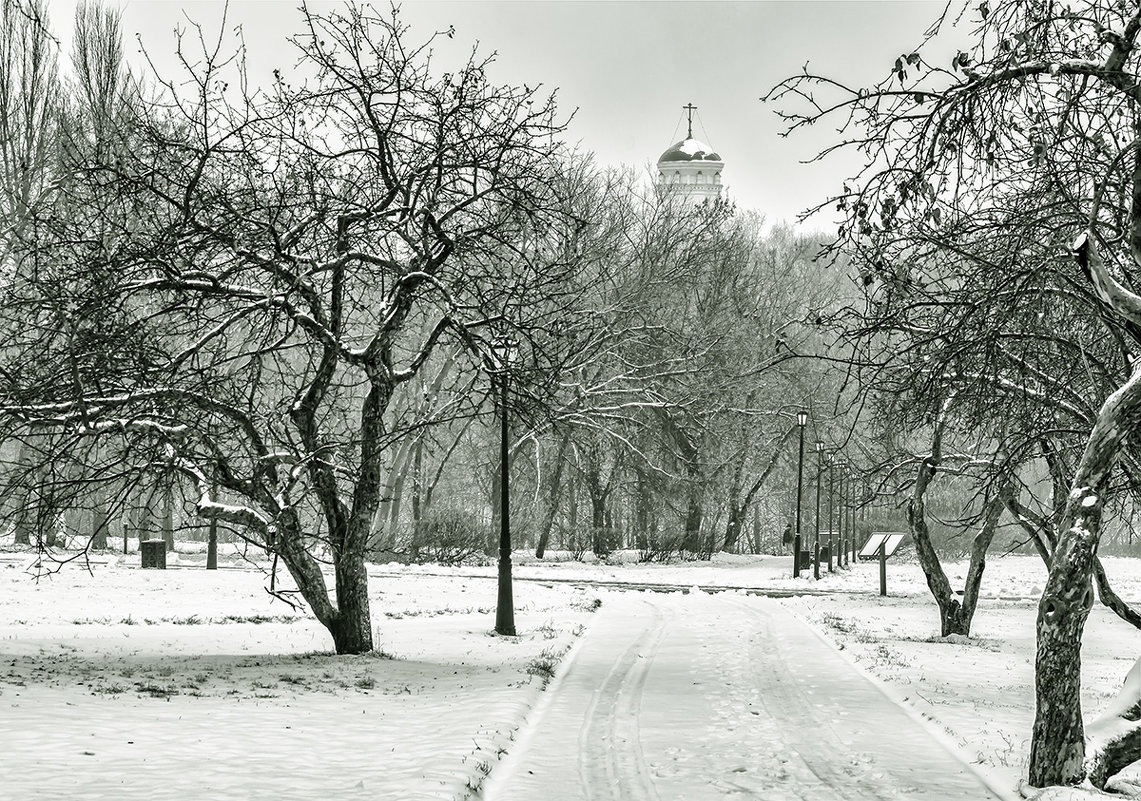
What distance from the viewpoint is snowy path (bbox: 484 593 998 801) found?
9.16 m

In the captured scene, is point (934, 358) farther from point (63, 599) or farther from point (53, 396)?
point (63, 599)

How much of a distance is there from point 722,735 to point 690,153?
314 ft

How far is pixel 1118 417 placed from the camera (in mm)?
8609

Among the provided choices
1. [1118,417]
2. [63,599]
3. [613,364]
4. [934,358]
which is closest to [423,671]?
[934,358]

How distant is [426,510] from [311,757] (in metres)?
36.4

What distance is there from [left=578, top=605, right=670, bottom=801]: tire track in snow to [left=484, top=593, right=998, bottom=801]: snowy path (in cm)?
2

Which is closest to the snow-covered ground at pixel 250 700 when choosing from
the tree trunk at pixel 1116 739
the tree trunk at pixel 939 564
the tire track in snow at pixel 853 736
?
the tire track in snow at pixel 853 736

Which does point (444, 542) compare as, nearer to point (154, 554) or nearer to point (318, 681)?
point (154, 554)

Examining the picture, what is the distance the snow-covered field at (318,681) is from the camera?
357 inches

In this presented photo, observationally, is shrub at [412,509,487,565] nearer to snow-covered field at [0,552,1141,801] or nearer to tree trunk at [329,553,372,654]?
snow-covered field at [0,552,1141,801]

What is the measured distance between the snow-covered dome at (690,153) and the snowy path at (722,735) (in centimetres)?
8805

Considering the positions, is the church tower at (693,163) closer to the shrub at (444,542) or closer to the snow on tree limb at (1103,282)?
the shrub at (444,542)

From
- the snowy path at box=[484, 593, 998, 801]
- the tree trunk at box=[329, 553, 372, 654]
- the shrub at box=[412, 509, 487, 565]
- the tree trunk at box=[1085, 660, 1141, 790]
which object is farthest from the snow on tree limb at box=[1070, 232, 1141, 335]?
the shrub at box=[412, 509, 487, 565]

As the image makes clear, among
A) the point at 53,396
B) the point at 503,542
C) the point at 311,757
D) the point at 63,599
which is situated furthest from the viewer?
the point at 63,599
